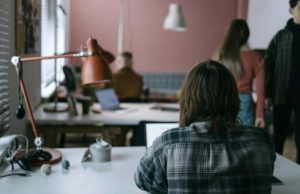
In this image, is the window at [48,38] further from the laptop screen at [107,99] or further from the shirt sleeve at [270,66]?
the shirt sleeve at [270,66]

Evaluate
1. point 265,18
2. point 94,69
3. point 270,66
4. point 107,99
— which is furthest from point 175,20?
point 94,69

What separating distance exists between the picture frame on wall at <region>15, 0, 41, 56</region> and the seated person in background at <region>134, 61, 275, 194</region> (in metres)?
1.49

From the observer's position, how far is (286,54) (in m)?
3.02

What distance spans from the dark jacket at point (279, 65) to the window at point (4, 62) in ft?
6.50

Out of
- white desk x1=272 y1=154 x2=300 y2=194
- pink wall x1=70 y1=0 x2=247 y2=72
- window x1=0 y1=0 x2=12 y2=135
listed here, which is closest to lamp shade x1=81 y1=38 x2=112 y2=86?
window x1=0 y1=0 x2=12 y2=135

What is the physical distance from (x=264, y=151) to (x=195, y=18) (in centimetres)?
579

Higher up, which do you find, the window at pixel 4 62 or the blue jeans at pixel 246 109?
the window at pixel 4 62

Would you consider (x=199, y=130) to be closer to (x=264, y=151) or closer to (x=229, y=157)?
(x=229, y=157)

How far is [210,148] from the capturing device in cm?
126

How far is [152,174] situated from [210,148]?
238mm

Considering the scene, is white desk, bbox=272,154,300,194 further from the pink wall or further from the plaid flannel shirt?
the pink wall

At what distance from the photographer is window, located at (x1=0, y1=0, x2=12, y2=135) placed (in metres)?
2.12

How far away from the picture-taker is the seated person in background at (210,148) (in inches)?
49.7

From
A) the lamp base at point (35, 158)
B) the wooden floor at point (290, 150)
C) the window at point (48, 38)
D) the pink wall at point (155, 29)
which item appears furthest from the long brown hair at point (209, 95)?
the pink wall at point (155, 29)
